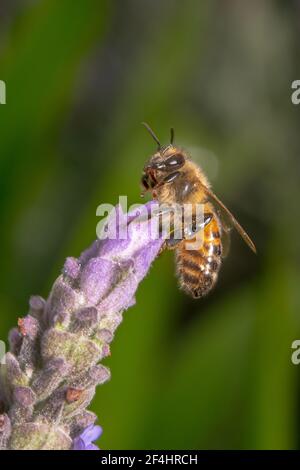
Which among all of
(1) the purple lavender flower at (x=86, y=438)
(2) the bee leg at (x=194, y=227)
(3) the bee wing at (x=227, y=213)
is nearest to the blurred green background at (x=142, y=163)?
(3) the bee wing at (x=227, y=213)

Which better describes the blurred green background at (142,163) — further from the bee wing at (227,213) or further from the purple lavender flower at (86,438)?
the purple lavender flower at (86,438)

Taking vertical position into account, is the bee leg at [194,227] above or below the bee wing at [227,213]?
below

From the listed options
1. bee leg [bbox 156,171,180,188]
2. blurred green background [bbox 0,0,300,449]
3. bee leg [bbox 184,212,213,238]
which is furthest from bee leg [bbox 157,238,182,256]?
blurred green background [bbox 0,0,300,449]

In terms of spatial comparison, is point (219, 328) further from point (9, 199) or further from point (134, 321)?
point (9, 199)

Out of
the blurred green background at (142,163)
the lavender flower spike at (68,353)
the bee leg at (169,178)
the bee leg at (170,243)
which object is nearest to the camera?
the lavender flower spike at (68,353)

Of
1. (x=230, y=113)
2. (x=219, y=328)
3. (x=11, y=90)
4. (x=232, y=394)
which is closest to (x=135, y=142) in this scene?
(x=11, y=90)

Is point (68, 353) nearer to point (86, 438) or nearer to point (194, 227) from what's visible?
point (86, 438)
